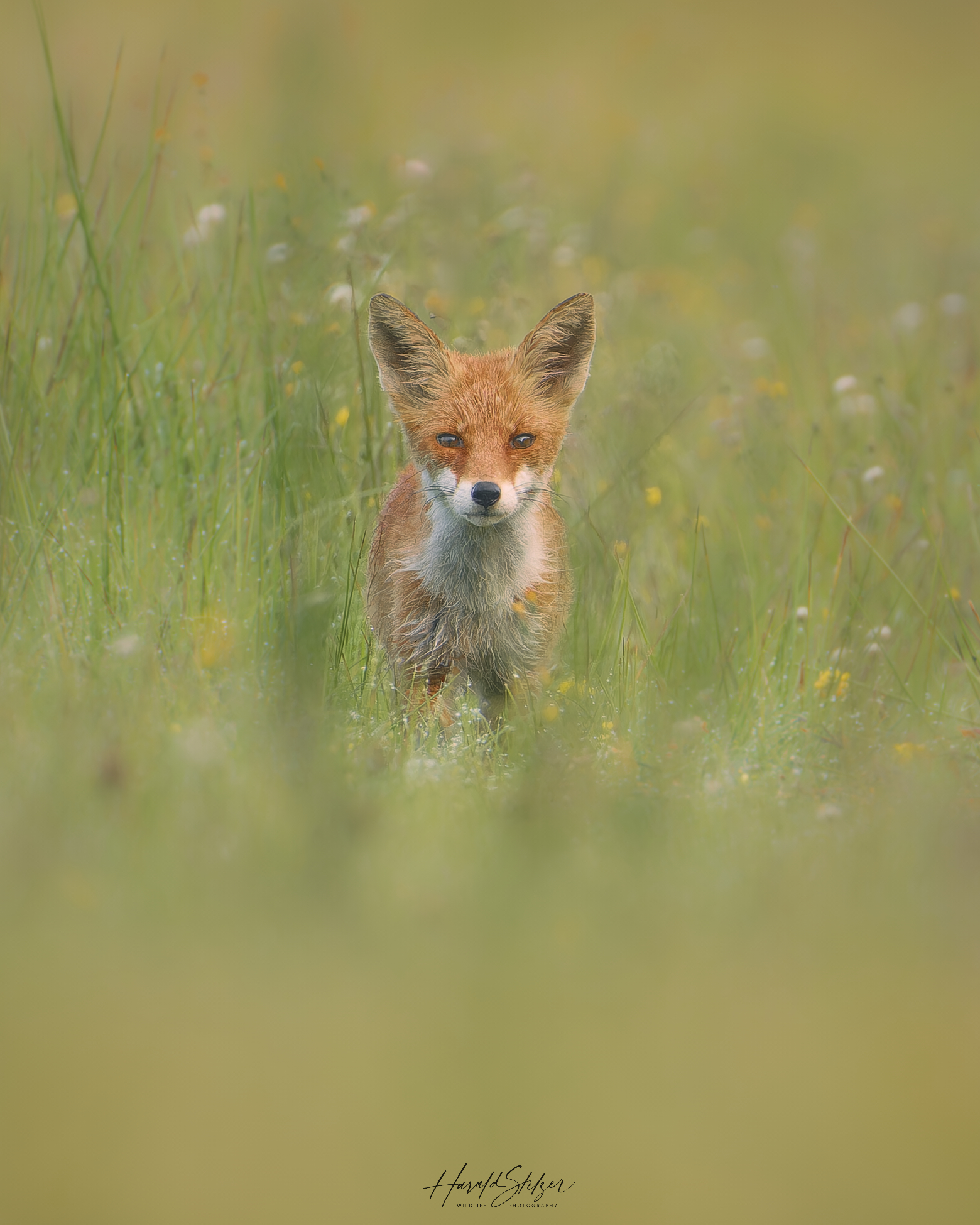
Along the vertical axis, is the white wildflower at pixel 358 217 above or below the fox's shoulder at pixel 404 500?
above

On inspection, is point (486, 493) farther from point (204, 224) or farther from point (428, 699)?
point (204, 224)

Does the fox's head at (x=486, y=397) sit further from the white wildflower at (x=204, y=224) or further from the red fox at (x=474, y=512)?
the white wildflower at (x=204, y=224)

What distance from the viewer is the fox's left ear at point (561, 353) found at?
3916 mm

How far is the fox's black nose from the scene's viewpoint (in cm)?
371

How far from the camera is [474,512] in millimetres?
3752

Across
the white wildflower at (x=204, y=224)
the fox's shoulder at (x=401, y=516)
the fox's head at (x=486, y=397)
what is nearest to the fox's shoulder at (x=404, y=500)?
the fox's shoulder at (x=401, y=516)

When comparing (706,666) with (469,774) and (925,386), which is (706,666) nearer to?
(469,774)

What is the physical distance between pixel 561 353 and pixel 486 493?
0.72 m

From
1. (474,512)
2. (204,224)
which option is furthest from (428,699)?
(204,224)

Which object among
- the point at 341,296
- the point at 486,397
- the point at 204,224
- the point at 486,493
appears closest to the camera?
the point at 486,493

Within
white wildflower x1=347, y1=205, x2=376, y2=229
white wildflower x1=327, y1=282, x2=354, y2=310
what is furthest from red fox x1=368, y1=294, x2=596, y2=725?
white wildflower x1=347, y1=205, x2=376, y2=229

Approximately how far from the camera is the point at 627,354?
6.20 meters

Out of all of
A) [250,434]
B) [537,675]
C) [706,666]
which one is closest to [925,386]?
[706,666]

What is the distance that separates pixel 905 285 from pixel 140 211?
573cm
